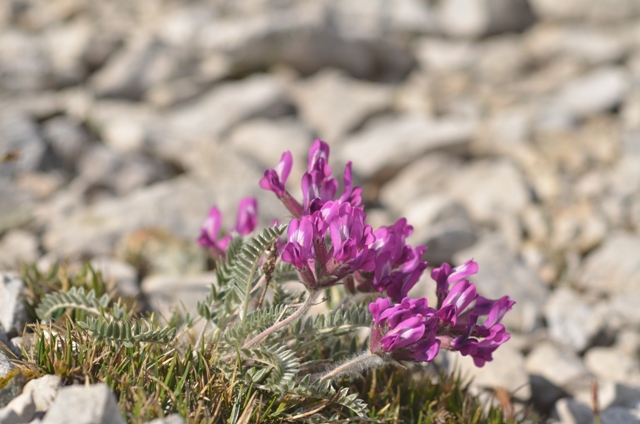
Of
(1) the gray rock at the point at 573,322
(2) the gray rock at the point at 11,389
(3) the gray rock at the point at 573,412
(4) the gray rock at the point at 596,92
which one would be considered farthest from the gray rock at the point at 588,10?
(2) the gray rock at the point at 11,389

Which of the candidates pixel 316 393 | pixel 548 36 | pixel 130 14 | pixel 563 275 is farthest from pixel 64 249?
pixel 548 36

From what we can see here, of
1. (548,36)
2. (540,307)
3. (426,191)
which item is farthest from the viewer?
(548,36)

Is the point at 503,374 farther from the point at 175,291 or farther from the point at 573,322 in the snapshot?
the point at 175,291

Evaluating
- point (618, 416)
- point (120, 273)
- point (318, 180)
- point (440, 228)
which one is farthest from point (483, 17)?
point (318, 180)

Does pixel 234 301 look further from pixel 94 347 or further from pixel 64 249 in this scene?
pixel 64 249

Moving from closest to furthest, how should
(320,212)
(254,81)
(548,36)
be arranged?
1. (320,212)
2. (254,81)
3. (548,36)

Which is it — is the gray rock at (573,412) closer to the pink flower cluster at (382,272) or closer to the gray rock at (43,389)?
the pink flower cluster at (382,272)
